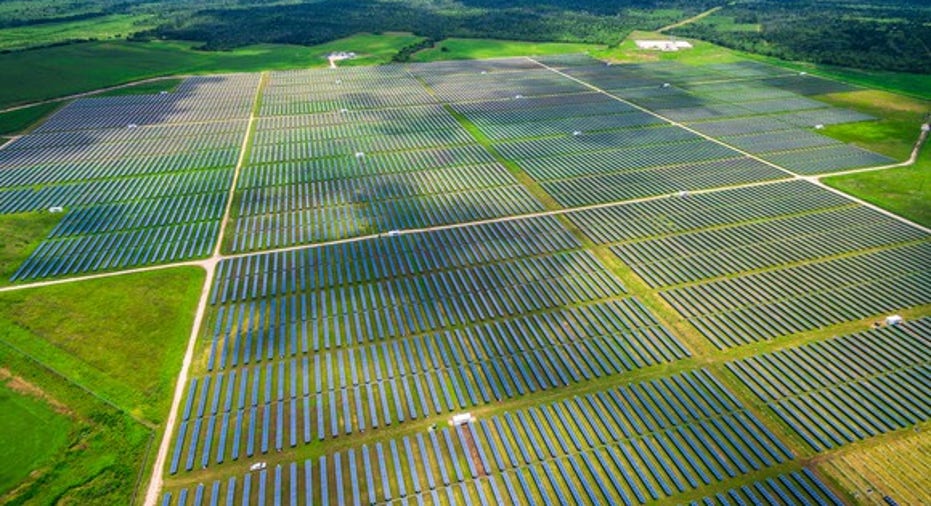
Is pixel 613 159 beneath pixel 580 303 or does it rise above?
above

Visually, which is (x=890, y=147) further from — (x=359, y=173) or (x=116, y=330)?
(x=116, y=330)

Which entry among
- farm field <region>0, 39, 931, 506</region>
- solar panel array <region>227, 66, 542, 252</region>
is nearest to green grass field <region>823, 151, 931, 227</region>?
farm field <region>0, 39, 931, 506</region>

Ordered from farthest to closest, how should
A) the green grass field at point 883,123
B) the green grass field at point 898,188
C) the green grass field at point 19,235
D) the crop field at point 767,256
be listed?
the green grass field at point 883,123, the green grass field at point 898,188, the green grass field at point 19,235, the crop field at point 767,256

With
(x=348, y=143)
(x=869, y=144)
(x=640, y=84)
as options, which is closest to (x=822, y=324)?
(x=869, y=144)

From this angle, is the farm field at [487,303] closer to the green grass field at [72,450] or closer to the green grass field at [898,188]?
the green grass field at [72,450]

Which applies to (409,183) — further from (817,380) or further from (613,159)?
(817,380)

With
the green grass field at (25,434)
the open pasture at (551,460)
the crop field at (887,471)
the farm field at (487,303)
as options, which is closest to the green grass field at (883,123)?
the farm field at (487,303)
